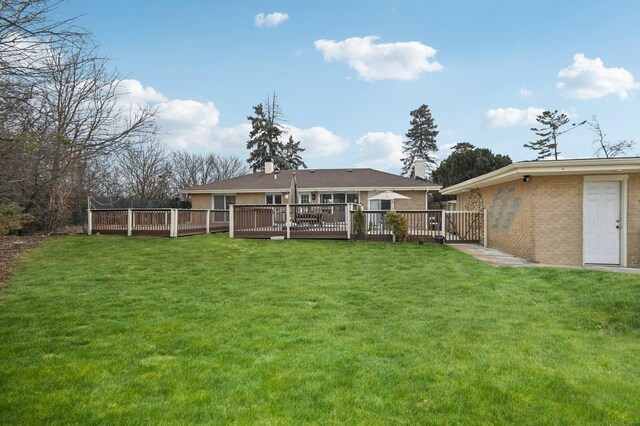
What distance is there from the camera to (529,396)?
10.6ft

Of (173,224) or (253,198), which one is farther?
(253,198)

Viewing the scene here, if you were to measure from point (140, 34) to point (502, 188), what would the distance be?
1236 centimetres

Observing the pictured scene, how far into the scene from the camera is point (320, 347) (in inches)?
169

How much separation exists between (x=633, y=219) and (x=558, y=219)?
5.63 ft

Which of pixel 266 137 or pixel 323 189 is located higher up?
pixel 266 137

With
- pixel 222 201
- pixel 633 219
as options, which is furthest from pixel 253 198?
pixel 633 219

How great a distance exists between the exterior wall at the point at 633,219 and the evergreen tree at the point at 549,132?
35.3 metres

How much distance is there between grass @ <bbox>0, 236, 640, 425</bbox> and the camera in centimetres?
300

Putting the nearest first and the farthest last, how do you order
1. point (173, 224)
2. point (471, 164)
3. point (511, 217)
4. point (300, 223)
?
point (511, 217)
point (173, 224)
point (300, 223)
point (471, 164)

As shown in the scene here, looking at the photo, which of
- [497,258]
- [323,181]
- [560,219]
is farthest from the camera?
[323,181]

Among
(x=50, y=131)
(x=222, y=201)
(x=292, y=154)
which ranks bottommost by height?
(x=222, y=201)

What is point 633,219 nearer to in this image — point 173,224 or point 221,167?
point 173,224

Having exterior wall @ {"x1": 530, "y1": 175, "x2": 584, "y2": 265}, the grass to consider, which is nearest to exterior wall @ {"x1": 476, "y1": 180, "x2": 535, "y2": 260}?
exterior wall @ {"x1": 530, "y1": 175, "x2": 584, "y2": 265}

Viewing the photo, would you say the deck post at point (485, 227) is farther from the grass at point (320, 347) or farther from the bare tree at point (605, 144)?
the bare tree at point (605, 144)
